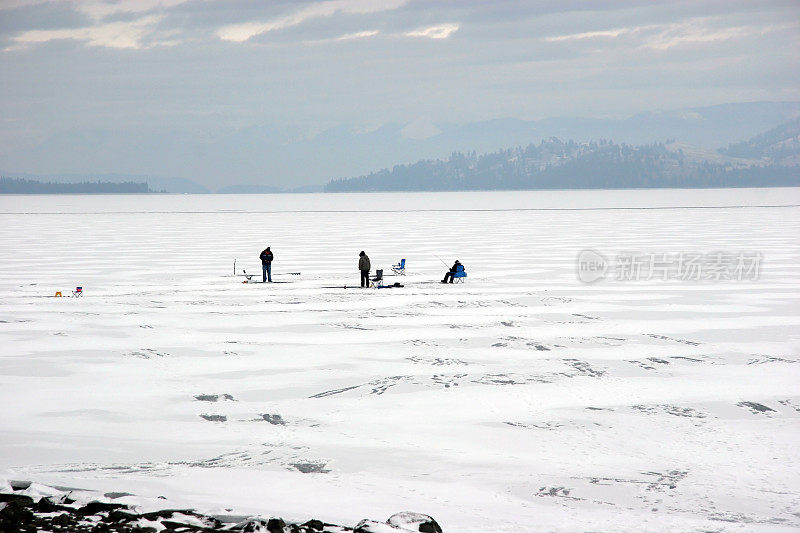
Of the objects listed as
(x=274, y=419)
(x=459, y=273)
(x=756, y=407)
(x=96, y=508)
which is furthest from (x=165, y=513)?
(x=459, y=273)

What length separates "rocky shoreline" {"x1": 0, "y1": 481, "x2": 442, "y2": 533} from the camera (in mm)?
6004

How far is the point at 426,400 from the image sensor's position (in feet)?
32.2

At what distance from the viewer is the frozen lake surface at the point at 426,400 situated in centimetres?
696

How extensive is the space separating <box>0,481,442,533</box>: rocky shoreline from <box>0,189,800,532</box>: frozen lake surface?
0.26 meters

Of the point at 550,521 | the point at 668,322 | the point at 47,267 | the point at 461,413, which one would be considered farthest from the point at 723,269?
the point at 47,267

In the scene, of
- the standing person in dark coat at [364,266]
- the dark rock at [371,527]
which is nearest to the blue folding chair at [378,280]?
the standing person in dark coat at [364,266]

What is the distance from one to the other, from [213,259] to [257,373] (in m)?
18.5

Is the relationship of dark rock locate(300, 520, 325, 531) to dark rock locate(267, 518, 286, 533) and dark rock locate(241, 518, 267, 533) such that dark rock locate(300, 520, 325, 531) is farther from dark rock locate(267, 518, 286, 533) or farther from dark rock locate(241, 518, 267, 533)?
dark rock locate(241, 518, 267, 533)

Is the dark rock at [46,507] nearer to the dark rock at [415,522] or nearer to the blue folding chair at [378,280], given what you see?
the dark rock at [415,522]

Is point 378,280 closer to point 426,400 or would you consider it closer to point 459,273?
point 459,273

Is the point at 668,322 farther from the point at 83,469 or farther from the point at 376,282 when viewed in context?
the point at 83,469

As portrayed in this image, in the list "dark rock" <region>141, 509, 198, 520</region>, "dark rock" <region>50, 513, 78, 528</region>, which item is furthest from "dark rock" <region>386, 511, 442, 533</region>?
"dark rock" <region>50, 513, 78, 528</region>

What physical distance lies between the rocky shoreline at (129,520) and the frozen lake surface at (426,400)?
264 mm

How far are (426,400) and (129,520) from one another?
4335mm
